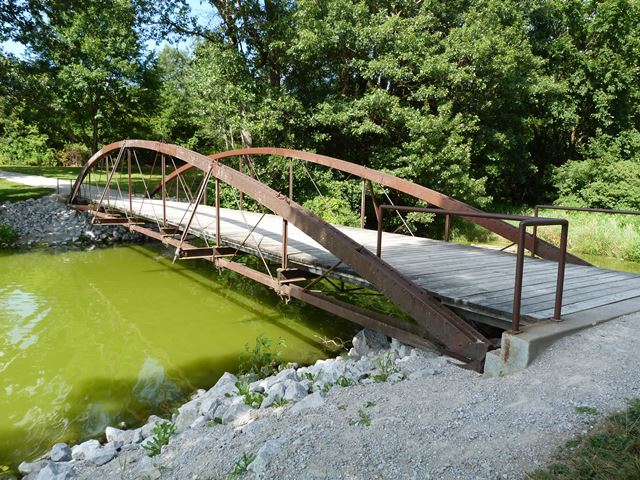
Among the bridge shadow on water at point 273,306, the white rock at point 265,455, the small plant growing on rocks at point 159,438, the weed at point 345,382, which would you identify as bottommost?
the bridge shadow on water at point 273,306

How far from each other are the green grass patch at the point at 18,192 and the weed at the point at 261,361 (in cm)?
1444

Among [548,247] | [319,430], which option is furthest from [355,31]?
[319,430]

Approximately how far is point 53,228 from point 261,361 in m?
11.7

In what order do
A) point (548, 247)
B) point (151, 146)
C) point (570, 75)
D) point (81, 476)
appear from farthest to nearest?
point (570, 75)
point (151, 146)
point (548, 247)
point (81, 476)

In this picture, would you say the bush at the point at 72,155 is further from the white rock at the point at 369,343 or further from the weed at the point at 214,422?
the weed at the point at 214,422

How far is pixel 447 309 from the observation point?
4.22 metres

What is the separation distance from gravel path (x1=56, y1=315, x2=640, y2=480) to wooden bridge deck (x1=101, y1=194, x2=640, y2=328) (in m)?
0.55

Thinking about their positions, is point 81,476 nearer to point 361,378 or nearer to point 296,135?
point 361,378

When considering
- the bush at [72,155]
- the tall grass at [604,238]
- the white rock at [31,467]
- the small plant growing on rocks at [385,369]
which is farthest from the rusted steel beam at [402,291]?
the bush at [72,155]

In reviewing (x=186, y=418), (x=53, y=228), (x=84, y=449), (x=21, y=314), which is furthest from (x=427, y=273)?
(x=53, y=228)

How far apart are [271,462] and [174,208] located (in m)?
11.4

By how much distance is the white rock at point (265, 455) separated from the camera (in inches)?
106

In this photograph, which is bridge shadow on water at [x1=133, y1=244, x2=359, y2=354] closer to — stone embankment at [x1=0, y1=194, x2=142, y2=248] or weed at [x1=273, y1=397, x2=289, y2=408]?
weed at [x1=273, y1=397, x2=289, y2=408]

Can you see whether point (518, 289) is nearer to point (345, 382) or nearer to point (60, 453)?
point (345, 382)
